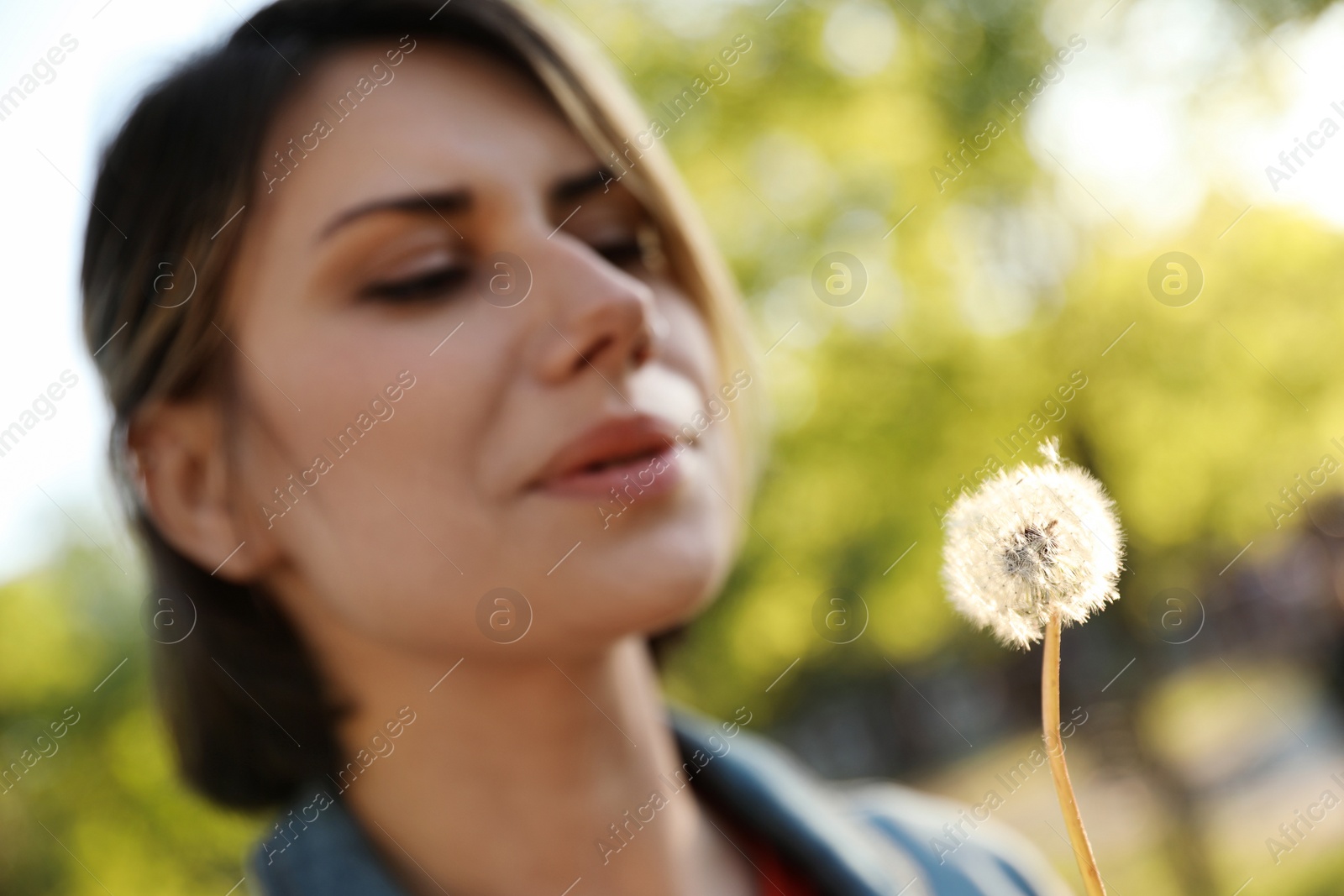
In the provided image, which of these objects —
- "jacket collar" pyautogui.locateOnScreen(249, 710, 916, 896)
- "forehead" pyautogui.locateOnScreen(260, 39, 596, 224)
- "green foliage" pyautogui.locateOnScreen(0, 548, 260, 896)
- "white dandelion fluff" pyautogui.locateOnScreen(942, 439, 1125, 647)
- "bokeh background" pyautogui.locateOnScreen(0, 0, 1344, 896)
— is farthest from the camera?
"green foliage" pyautogui.locateOnScreen(0, 548, 260, 896)

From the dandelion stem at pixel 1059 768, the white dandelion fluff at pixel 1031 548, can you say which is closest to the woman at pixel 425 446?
the white dandelion fluff at pixel 1031 548

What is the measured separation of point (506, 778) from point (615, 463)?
1.63 feet

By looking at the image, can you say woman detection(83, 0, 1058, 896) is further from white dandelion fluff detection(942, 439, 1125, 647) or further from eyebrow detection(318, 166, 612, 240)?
white dandelion fluff detection(942, 439, 1125, 647)

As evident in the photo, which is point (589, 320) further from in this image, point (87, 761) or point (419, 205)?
point (87, 761)

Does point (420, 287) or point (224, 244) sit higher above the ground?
point (224, 244)

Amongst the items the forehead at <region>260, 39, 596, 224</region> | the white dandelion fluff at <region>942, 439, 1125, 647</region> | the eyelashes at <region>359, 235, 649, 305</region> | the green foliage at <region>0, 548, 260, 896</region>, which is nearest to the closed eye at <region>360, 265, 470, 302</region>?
the eyelashes at <region>359, 235, 649, 305</region>

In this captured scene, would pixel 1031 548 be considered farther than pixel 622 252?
No

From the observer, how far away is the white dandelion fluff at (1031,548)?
0.57 metres

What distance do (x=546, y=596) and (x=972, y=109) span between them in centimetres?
466

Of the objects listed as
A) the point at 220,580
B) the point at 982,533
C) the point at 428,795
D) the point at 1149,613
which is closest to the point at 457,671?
the point at 428,795

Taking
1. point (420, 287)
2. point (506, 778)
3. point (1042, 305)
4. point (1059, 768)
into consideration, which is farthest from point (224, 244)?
point (1042, 305)

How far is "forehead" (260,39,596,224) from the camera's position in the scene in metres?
1.25

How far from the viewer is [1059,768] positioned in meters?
0.42

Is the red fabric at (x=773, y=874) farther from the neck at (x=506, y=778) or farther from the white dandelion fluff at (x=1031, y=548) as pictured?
the white dandelion fluff at (x=1031, y=548)
